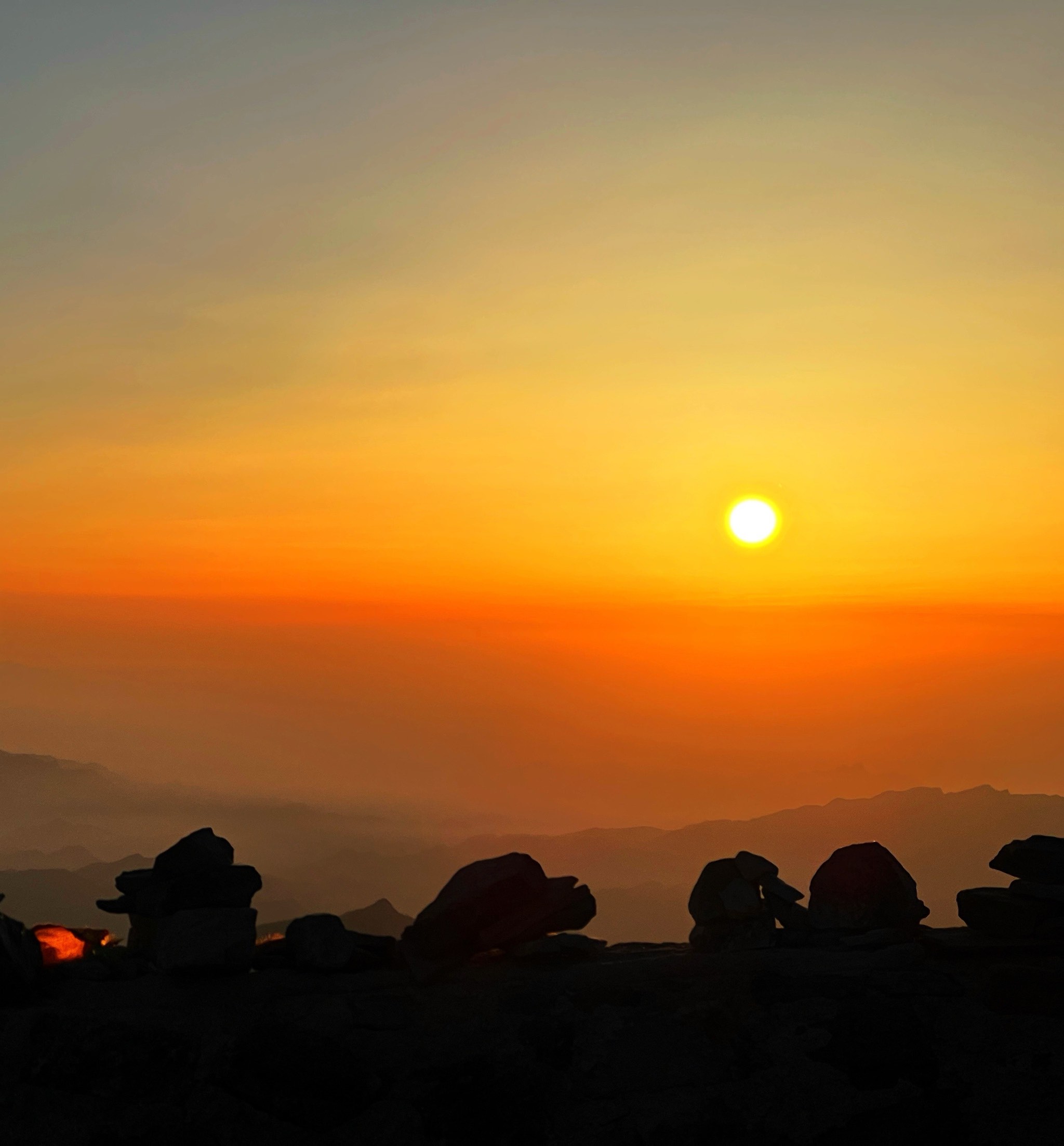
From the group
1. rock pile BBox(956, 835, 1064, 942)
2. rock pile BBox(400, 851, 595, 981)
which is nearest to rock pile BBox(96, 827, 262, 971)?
rock pile BBox(400, 851, 595, 981)

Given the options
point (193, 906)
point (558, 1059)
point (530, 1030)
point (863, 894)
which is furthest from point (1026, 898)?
point (193, 906)

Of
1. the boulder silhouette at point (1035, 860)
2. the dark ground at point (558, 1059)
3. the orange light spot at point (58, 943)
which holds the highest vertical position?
the boulder silhouette at point (1035, 860)

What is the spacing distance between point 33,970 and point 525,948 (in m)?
4.12

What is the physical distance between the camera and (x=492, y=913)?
32.5 feet

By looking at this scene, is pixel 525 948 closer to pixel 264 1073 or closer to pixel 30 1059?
pixel 264 1073

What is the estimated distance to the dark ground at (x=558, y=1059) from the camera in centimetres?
798

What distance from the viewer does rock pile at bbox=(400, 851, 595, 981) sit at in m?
9.62

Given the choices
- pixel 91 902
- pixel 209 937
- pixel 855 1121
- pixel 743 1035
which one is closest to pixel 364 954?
pixel 209 937

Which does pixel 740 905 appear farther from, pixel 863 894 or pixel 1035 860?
pixel 1035 860

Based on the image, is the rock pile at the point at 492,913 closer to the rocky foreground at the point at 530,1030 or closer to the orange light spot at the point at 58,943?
the rocky foreground at the point at 530,1030

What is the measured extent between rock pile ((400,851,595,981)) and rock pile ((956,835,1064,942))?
3.50m

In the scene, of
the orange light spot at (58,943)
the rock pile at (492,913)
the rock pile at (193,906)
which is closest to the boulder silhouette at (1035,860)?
the rock pile at (492,913)

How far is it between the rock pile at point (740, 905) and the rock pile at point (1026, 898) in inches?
61.8

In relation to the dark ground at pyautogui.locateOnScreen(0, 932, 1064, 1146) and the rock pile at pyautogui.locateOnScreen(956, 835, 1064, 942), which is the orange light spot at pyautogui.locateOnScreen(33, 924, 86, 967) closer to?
the dark ground at pyautogui.locateOnScreen(0, 932, 1064, 1146)
